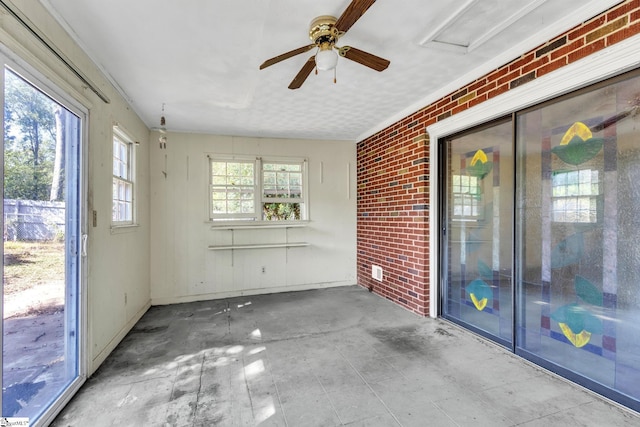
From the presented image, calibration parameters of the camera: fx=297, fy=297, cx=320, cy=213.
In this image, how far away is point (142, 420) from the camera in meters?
1.83

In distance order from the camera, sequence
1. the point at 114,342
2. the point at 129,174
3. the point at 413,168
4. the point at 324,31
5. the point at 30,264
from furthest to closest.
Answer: the point at 413,168 < the point at 129,174 < the point at 114,342 < the point at 324,31 < the point at 30,264

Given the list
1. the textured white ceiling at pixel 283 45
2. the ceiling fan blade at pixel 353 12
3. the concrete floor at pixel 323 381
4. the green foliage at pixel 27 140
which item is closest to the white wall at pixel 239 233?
the textured white ceiling at pixel 283 45

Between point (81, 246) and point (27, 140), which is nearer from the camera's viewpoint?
point (27, 140)

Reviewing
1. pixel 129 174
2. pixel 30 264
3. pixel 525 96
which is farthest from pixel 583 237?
pixel 129 174

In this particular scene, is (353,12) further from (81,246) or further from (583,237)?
(81,246)

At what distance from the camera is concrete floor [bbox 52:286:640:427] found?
184 centimetres

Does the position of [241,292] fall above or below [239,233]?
below

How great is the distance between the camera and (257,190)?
4.80 meters

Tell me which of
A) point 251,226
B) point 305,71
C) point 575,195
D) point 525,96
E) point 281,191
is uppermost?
point 305,71

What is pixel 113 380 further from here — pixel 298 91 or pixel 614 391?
pixel 614 391

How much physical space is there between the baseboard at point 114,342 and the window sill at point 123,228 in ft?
3.28

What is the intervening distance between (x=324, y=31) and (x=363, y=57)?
1.12 feet

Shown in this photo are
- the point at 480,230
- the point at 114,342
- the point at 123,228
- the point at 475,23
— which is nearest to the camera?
the point at 475,23

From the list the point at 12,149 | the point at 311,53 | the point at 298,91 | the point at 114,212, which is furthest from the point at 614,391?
the point at 114,212
